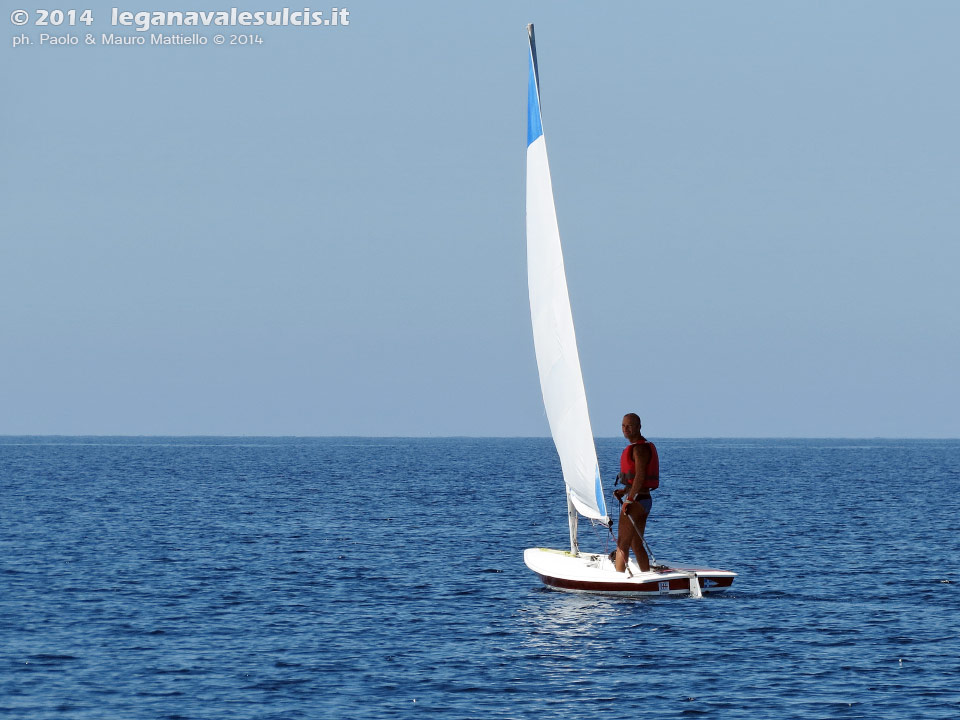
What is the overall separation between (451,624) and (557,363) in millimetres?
7000

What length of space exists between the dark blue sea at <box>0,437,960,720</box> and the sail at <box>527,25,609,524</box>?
3158 millimetres

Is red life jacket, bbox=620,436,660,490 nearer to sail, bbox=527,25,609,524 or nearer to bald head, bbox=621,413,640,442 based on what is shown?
bald head, bbox=621,413,640,442

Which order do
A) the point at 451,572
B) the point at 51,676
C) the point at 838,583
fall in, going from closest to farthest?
1. the point at 51,676
2. the point at 838,583
3. the point at 451,572

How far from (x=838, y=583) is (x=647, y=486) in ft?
29.7

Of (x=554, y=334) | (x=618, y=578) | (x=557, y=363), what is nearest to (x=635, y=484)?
(x=618, y=578)

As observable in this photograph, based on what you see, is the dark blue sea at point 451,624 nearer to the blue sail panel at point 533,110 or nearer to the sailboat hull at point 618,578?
the sailboat hull at point 618,578

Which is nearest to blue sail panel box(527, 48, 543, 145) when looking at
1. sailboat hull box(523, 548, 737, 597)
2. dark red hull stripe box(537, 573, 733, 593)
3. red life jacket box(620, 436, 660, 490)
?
red life jacket box(620, 436, 660, 490)

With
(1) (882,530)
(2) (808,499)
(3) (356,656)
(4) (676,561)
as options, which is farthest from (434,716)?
(2) (808,499)

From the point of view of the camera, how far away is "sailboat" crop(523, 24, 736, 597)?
3167 centimetres

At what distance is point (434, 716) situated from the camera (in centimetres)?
2034

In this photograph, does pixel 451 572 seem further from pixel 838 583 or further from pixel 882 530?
pixel 882 530

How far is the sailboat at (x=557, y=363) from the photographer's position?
3167 centimetres

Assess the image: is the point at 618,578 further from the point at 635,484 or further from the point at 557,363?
the point at 557,363

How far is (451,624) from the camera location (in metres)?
28.8
